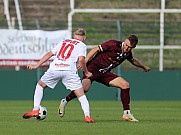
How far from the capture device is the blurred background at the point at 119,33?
93.5 ft

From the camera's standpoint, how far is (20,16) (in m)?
33.4

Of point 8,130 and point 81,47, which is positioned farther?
point 81,47

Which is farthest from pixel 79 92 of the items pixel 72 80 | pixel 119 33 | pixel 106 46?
pixel 119 33

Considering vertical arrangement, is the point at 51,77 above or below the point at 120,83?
above

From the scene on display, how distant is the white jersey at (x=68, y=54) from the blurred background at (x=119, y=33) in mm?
12537

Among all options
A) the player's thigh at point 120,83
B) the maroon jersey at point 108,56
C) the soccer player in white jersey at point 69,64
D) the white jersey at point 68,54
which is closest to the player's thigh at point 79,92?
the soccer player in white jersey at point 69,64

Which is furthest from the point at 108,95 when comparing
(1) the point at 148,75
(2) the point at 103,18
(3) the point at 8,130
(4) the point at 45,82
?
(3) the point at 8,130

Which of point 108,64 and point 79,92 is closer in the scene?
point 79,92

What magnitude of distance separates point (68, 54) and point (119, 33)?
41.5ft

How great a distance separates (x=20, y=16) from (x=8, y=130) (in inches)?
795

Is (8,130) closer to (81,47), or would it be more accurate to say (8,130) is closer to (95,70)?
(81,47)

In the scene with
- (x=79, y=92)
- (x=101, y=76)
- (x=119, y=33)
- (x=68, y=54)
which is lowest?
(x=79, y=92)

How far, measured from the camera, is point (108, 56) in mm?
17312

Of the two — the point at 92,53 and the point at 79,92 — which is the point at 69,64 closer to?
the point at 79,92
